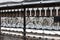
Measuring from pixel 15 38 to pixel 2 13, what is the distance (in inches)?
23.3

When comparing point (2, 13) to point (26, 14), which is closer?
point (26, 14)

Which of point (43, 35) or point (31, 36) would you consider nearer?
point (43, 35)

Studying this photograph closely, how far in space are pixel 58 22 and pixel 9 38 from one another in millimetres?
1050

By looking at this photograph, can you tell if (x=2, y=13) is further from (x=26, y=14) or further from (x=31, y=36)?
(x=31, y=36)

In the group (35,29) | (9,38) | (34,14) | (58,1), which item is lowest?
(9,38)

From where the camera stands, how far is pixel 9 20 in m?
2.31

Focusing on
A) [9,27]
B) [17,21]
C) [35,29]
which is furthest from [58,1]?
[9,27]

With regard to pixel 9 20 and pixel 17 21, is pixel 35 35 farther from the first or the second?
pixel 9 20

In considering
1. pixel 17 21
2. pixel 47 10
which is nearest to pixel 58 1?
pixel 47 10

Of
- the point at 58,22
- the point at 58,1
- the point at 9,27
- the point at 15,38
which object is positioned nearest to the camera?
the point at 58,1

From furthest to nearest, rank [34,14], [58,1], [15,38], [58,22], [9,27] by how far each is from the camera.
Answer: [9,27] < [15,38] < [34,14] < [58,22] < [58,1]

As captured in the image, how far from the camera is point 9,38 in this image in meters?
2.21

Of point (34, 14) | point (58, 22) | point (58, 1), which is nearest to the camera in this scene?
point (58, 1)

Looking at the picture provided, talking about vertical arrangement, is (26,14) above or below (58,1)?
below
